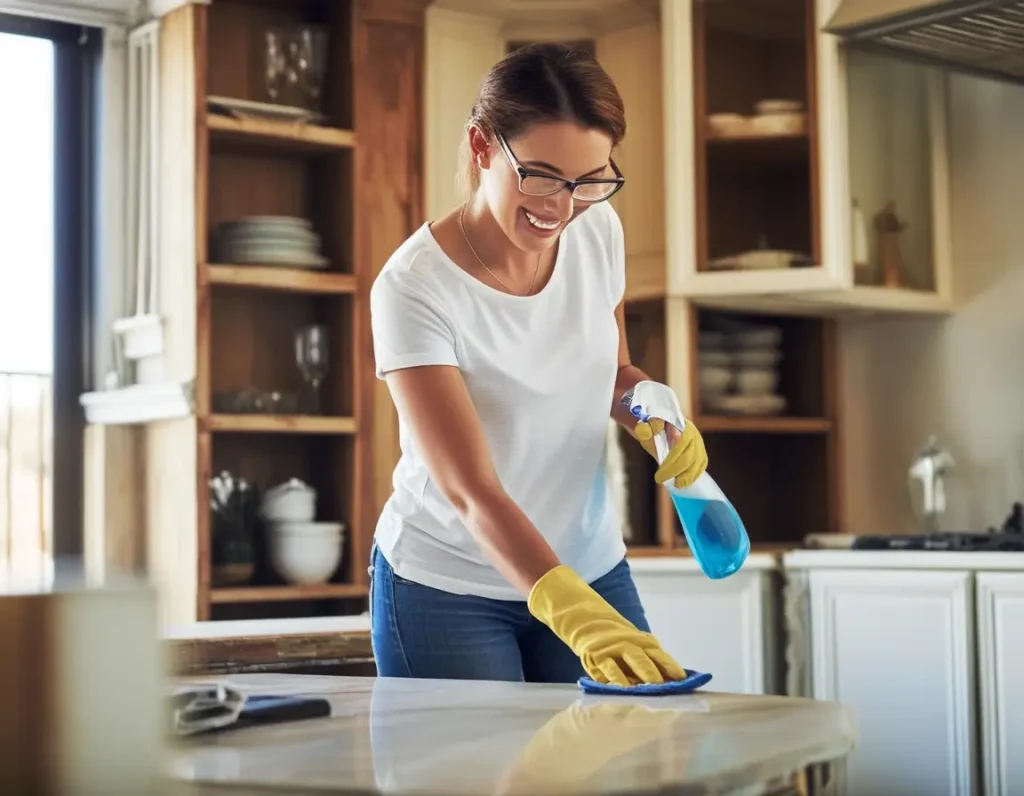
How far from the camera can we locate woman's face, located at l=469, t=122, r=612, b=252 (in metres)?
1.59

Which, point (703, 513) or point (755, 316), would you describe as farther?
point (755, 316)

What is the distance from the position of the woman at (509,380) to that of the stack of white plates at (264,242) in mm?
1677

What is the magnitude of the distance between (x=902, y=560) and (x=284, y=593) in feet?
4.51

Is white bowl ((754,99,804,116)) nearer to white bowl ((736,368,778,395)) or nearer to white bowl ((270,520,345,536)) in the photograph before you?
white bowl ((736,368,778,395))

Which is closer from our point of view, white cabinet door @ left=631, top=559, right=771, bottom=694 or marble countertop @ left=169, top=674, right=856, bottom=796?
marble countertop @ left=169, top=674, right=856, bottom=796

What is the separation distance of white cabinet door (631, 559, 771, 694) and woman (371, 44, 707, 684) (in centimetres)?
148

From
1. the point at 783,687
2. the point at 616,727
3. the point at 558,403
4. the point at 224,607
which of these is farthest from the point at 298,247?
the point at 616,727

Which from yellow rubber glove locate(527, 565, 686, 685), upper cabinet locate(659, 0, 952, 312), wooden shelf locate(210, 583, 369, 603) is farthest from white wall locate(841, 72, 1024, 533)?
yellow rubber glove locate(527, 565, 686, 685)

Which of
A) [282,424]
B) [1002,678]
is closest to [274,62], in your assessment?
[282,424]

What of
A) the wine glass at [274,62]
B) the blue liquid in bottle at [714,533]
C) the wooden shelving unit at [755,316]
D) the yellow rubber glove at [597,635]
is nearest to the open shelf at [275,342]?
Result: the wine glass at [274,62]

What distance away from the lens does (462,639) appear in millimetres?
1546

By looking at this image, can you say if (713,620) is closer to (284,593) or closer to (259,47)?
(284,593)

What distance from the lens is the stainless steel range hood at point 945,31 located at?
2.81 m

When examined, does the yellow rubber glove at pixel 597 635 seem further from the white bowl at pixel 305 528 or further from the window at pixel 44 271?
the window at pixel 44 271
